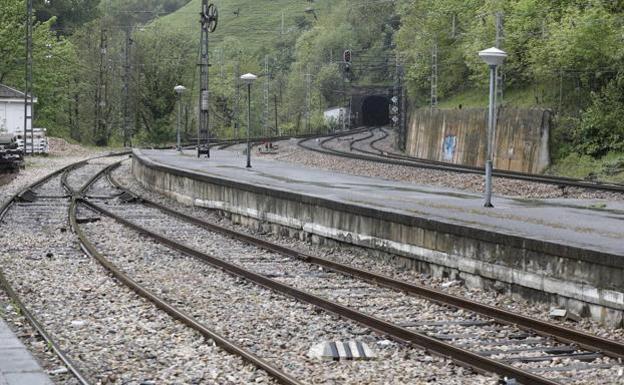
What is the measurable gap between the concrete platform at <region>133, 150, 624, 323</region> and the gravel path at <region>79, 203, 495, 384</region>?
253cm

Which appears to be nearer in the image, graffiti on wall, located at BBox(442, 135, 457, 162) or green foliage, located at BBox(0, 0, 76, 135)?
graffiti on wall, located at BBox(442, 135, 457, 162)

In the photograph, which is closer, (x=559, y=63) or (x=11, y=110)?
(x=559, y=63)

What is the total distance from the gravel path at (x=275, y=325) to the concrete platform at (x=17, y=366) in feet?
7.34

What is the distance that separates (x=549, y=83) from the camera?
1999 inches

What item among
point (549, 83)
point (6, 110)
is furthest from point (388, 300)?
point (6, 110)

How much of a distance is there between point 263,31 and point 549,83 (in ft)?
498

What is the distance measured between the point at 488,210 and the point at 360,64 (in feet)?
385

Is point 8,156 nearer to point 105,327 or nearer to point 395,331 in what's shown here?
point 105,327

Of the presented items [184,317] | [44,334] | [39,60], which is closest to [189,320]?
[184,317]

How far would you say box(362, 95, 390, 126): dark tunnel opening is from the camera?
394 feet

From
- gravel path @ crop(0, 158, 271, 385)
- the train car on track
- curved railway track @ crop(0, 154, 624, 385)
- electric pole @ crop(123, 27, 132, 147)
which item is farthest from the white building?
gravel path @ crop(0, 158, 271, 385)

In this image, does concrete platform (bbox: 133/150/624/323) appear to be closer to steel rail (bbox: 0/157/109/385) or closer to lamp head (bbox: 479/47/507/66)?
lamp head (bbox: 479/47/507/66)

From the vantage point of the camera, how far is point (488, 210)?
19625 mm

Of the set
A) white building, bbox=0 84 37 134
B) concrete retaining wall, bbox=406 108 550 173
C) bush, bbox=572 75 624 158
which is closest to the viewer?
bush, bbox=572 75 624 158
